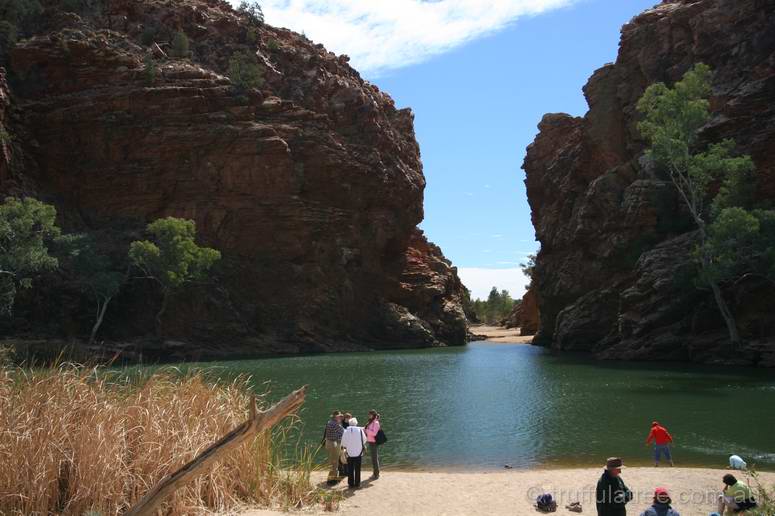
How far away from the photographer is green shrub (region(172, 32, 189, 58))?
237ft

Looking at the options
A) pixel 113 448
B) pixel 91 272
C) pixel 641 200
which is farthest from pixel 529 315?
pixel 113 448

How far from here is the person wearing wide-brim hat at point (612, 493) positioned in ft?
25.6

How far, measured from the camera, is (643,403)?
2545 centimetres

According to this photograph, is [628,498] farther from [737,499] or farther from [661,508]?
[737,499]

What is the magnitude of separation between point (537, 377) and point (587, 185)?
123 feet

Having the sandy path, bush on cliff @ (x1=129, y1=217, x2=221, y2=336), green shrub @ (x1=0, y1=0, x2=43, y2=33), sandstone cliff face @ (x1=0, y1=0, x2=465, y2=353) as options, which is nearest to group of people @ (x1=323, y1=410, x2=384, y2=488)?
the sandy path

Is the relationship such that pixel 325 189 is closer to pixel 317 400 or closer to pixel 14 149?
pixel 14 149

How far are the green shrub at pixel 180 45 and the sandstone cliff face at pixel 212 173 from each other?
1874 millimetres

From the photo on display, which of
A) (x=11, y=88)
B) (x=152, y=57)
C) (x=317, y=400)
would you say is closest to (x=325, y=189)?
(x=152, y=57)

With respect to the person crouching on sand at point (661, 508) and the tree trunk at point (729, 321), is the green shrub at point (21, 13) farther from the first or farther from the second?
the person crouching on sand at point (661, 508)

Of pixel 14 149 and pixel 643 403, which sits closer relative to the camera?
pixel 643 403

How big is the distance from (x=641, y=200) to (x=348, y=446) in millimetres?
48411

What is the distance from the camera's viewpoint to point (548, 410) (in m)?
24.9

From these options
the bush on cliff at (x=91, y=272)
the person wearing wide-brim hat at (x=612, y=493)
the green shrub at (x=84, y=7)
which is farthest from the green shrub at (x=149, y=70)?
→ the person wearing wide-brim hat at (x=612, y=493)
